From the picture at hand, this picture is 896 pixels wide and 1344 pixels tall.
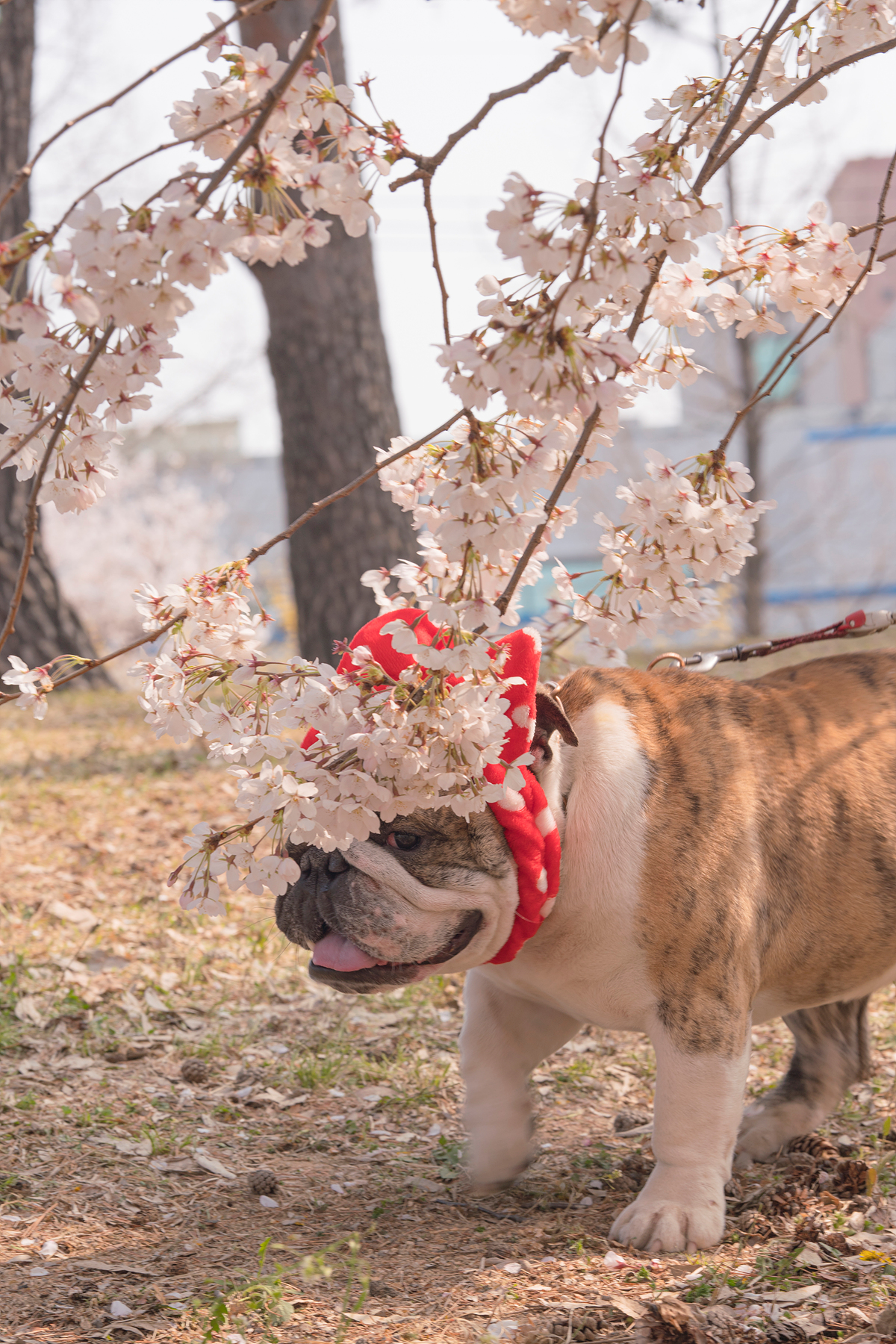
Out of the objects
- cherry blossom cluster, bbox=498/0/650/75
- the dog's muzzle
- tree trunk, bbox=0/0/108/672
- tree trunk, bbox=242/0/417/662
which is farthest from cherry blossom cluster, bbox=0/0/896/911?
tree trunk, bbox=0/0/108/672

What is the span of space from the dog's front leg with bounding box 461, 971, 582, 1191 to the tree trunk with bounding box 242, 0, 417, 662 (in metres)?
4.06

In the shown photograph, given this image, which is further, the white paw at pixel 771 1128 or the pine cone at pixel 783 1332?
the white paw at pixel 771 1128

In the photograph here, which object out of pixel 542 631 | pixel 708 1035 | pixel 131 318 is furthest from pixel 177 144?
pixel 708 1035

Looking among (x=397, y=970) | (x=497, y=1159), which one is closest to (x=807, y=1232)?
(x=497, y=1159)

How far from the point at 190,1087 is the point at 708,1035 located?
4.99 ft

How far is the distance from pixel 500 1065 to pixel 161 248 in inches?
75.5

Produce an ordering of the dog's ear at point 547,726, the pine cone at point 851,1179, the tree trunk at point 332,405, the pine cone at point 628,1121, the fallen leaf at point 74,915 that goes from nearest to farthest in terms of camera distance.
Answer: the dog's ear at point 547,726, the pine cone at point 851,1179, the pine cone at point 628,1121, the fallen leaf at point 74,915, the tree trunk at point 332,405

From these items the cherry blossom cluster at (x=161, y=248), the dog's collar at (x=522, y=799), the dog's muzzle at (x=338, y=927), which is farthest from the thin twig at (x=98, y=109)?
the dog's muzzle at (x=338, y=927)

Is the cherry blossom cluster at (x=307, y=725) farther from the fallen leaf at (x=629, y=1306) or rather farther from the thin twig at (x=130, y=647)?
the fallen leaf at (x=629, y=1306)

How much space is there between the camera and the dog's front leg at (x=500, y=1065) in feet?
9.02

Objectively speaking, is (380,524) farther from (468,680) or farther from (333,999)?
(468,680)

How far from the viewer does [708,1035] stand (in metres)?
2.51

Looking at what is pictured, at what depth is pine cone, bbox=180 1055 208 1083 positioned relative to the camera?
3.39 metres

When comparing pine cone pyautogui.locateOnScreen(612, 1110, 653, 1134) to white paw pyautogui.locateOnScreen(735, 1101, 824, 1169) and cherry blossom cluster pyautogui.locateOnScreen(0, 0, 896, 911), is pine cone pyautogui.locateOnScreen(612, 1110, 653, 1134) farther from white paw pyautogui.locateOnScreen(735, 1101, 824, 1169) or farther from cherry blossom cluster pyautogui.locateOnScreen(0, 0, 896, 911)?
cherry blossom cluster pyautogui.locateOnScreen(0, 0, 896, 911)
